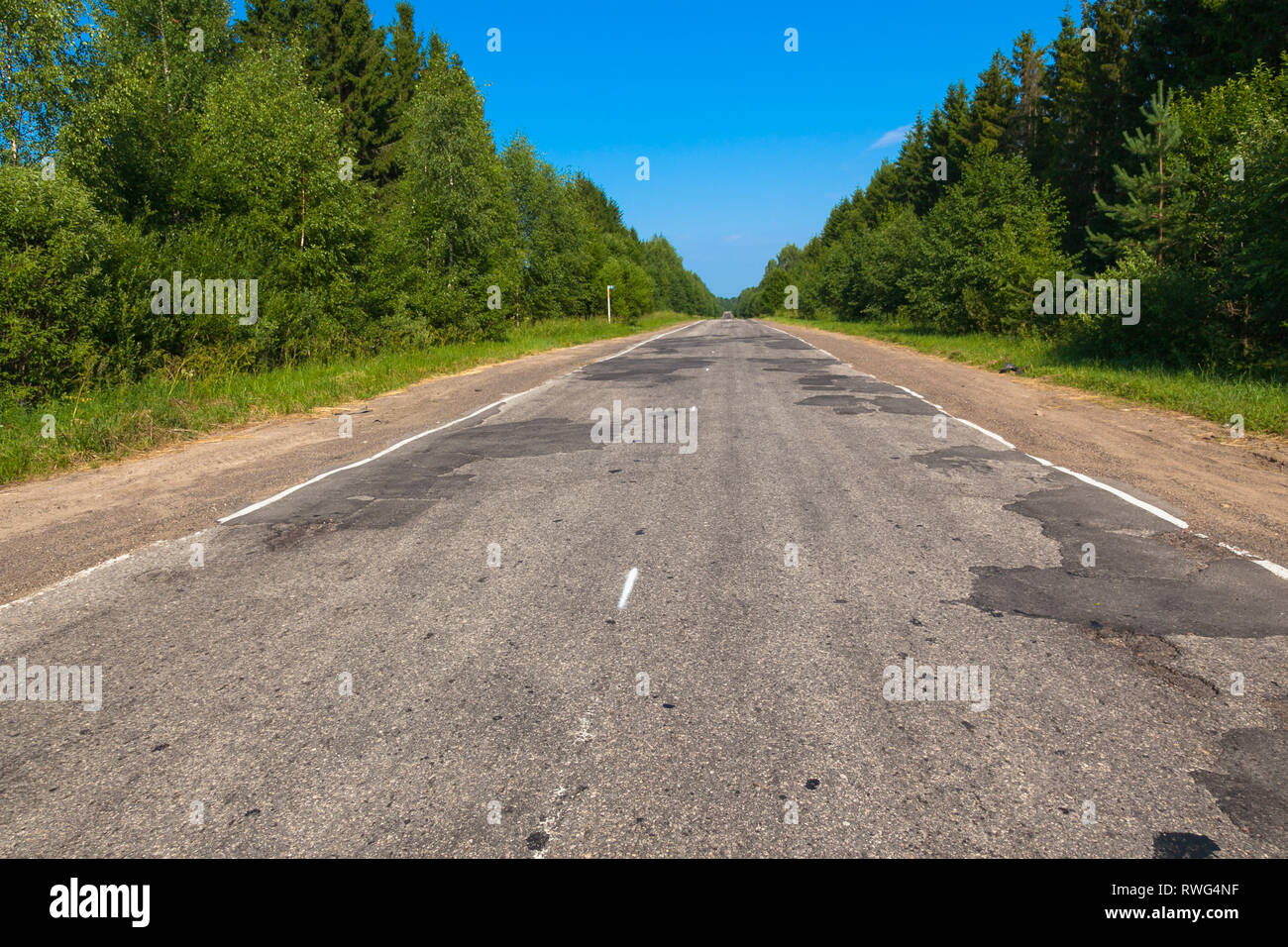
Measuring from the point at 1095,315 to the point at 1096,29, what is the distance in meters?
29.9

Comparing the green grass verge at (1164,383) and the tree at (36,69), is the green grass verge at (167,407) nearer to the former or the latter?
the tree at (36,69)

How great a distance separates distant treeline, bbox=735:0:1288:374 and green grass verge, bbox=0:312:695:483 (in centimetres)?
1687

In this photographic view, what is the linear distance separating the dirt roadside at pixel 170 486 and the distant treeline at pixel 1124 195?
14137 mm

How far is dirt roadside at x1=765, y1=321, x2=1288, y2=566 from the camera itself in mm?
6195

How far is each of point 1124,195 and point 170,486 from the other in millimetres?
37132

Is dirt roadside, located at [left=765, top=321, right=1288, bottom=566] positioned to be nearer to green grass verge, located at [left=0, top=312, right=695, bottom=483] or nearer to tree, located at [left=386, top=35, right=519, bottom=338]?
green grass verge, located at [left=0, top=312, right=695, bottom=483]

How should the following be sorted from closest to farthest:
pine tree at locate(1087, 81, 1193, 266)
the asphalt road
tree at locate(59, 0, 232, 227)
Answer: the asphalt road → pine tree at locate(1087, 81, 1193, 266) → tree at locate(59, 0, 232, 227)

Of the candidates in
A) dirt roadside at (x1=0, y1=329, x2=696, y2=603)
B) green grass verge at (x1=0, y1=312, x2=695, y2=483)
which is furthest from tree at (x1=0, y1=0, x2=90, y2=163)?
dirt roadside at (x1=0, y1=329, x2=696, y2=603)

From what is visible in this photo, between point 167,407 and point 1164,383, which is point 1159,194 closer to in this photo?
point 1164,383

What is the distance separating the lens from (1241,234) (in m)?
13.2

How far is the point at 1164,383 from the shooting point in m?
13.3
